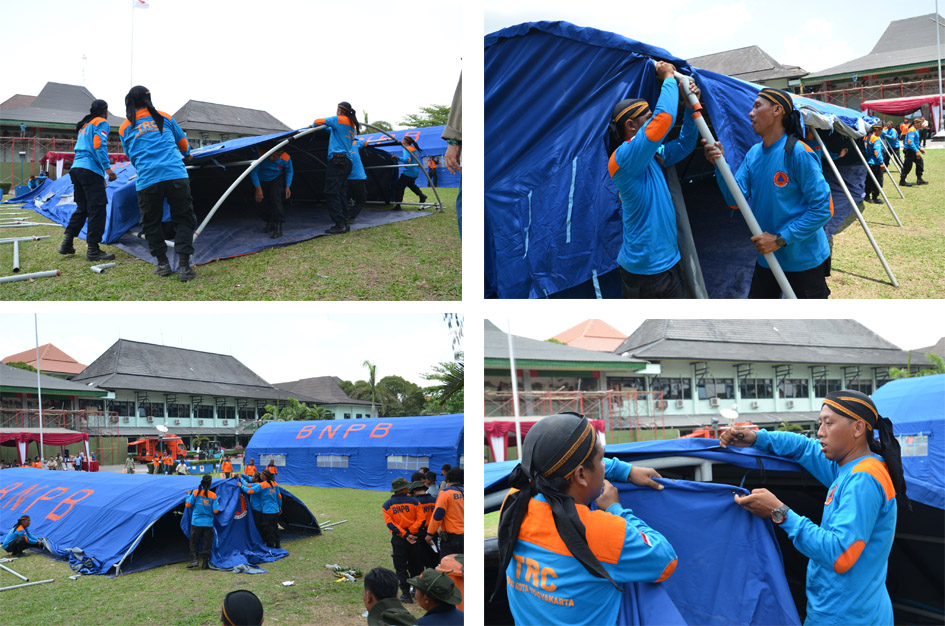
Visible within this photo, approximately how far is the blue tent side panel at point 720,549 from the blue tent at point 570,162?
89 centimetres

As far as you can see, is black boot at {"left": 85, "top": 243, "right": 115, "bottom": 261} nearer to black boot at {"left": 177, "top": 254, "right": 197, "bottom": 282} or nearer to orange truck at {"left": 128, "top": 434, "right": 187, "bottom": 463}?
black boot at {"left": 177, "top": 254, "right": 197, "bottom": 282}

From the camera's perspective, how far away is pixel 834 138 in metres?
5.18

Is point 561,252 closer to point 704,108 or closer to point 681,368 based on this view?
point 704,108

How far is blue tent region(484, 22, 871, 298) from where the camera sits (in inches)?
97.7

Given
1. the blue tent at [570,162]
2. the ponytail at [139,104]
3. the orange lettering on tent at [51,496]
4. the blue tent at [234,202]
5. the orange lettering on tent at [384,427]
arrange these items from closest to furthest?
the blue tent at [570,162] → the ponytail at [139,104] → the blue tent at [234,202] → the orange lettering on tent at [51,496] → the orange lettering on tent at [384,427]

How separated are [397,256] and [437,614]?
2.80 m

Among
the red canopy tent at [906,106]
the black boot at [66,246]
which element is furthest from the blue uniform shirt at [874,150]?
the black boot at [66,246]

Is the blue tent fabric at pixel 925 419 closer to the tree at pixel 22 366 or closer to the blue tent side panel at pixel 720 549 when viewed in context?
the blue tent side panel at pixel 720 549

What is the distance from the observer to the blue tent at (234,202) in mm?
4293

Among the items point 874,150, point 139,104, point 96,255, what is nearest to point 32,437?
point 96,255

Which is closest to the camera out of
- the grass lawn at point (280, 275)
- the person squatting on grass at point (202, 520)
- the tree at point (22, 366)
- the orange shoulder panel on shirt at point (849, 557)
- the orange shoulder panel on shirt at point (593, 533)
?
the orange shoulder panel on shirt at point (593, 533)

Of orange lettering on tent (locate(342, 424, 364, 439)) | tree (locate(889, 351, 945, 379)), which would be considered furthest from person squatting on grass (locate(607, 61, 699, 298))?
orange lettering on tent (locate(342, 424, 364, 439))

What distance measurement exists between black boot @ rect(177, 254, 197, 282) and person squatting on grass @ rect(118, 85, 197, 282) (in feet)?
0.15

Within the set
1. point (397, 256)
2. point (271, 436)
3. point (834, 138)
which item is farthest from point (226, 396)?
point (834, 138)
